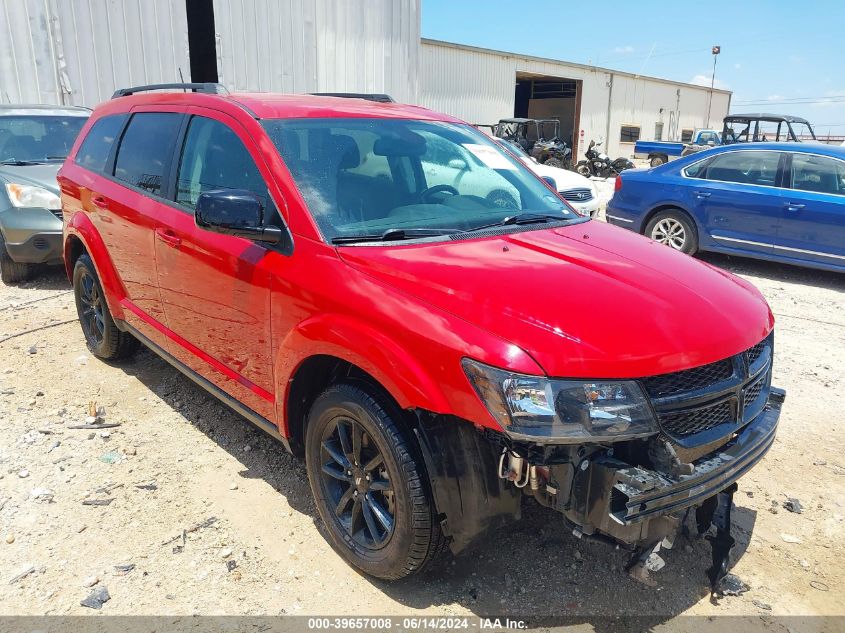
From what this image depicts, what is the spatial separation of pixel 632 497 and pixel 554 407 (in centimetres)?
36

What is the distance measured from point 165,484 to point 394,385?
1.77 metres

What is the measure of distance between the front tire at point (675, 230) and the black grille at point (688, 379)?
622 centimetres

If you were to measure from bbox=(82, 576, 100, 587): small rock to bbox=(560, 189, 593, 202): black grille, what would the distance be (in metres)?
8.01

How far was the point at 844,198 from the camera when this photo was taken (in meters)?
6.95

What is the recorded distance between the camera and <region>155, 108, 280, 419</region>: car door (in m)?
2.87

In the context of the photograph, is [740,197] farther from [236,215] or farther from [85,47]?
[85,47]

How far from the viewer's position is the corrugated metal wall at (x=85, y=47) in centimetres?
1069

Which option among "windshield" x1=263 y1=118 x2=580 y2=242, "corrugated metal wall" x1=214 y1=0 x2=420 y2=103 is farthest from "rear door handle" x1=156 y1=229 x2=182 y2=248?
"corrugated metal wall" x1=214 y1=0 x2=420 y2=103

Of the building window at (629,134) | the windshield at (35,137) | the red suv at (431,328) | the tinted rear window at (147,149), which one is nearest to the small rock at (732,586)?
the red suv at (431,328)

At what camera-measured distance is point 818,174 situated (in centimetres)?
724

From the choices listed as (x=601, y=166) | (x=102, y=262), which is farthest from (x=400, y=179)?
(x=601, y=166)

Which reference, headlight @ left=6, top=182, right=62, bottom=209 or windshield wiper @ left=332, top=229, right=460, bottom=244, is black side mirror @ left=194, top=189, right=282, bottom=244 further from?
headlight @ left=6, top=182, right=62, bottom=209

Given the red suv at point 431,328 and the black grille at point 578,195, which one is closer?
the red suv at point 431,328

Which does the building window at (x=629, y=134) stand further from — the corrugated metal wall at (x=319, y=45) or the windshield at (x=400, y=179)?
the windshield at (x=400, y=179)
